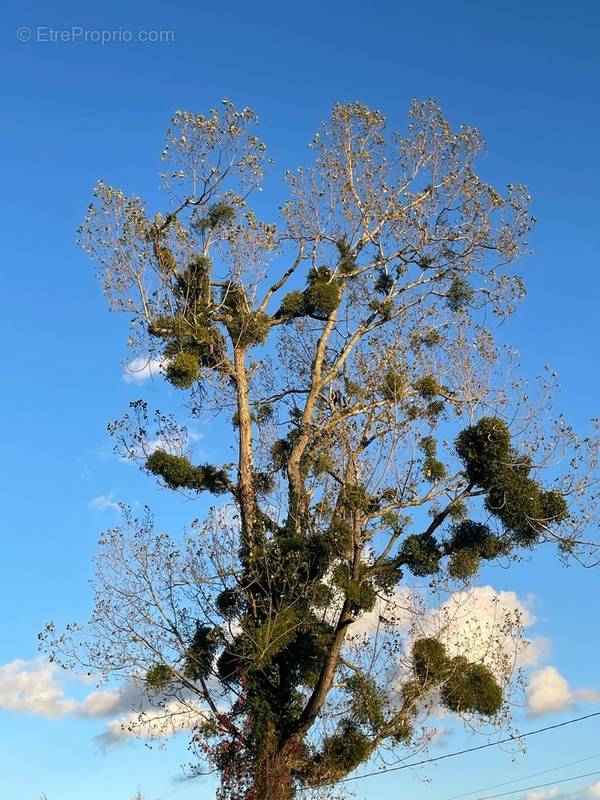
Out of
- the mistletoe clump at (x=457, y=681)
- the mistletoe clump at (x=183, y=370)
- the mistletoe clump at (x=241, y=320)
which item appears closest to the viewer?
the mistletoe clump at (x=457, y=681)

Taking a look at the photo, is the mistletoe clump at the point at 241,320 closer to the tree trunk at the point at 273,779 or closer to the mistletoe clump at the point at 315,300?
the mistletoe clump at the point at 315,300

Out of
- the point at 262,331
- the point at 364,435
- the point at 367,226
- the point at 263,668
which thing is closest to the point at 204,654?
the point at 263,668

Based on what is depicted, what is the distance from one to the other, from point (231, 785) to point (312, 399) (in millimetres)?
6639

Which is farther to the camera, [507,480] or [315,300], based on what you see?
[315,300]

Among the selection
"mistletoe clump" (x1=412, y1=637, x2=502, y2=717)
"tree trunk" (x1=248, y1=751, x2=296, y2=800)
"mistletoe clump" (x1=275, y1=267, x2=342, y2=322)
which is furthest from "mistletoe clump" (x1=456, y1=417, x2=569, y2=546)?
"tree trunk" (x1=248, y1=751, x2=296, y2=800)

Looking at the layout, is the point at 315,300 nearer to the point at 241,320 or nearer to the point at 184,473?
the point at 241,320

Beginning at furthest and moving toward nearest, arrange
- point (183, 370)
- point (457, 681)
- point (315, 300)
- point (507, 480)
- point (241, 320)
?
point (315, 300) < point (241, 320) < point (183, 370) < point (457, 681) < point (507, 480)

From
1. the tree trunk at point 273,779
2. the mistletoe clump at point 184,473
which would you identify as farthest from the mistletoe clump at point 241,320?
the tree trunk at point 273,779

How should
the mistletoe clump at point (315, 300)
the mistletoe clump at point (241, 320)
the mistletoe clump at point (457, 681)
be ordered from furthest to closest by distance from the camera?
the mistletoe clump at point (315, 300) < the mistletoe clump at point (241, 320) < the mistletoe clump at point (457, 681)

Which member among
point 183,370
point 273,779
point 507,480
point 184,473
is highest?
point 183,370

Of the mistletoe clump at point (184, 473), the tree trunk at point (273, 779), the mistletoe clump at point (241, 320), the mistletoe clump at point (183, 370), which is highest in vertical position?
the mistletoe clump at point (241, 320)

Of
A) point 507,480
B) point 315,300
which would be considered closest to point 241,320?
point 315,300

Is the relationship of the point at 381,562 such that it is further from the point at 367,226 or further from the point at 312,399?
the point at 367,226

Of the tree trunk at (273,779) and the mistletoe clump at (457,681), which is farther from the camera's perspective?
the mistletoe clump at (457,681)
